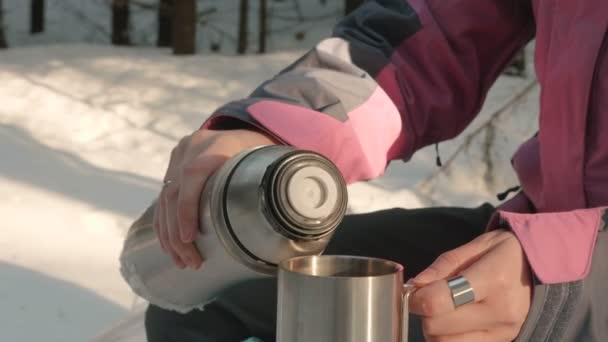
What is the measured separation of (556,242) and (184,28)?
4.23 meters

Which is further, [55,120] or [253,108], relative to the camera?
[55,120]

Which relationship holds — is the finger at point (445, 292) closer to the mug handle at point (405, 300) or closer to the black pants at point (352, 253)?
the mug handle at point (405, 300)

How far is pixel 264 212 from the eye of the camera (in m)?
0.67

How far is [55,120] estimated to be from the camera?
3.11 meters

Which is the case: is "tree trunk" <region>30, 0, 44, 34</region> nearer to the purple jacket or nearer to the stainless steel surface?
the purple jacket

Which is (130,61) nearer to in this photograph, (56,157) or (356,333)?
(56,157)

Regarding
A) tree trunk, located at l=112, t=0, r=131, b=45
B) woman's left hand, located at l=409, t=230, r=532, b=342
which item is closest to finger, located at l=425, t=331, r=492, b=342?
woman's left hand, located at l=409, t=230, r=532, b=342

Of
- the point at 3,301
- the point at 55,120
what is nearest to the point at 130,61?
the point at 55,120

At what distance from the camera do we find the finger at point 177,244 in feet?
2.64

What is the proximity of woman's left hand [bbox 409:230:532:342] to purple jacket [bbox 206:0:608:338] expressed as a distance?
2 cm

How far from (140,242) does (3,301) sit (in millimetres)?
751

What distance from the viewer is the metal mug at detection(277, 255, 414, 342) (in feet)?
1.91

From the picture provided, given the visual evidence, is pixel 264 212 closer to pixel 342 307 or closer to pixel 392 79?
pixel 342 307

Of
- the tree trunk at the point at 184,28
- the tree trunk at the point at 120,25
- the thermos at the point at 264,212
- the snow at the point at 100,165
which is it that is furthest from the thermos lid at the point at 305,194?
the tree trunk at the point at 120,25
